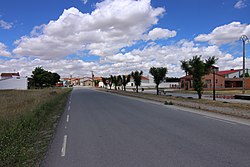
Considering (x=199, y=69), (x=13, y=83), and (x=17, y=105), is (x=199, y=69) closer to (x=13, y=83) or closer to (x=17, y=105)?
(x=17, y=105)

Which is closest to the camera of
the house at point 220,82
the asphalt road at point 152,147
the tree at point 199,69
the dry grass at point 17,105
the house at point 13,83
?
the asphalt road at point 152,147

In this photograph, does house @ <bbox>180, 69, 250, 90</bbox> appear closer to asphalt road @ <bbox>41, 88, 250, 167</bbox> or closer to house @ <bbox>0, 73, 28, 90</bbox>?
asphalt road @ <bbox>41, 88, 250, 167</bbox>

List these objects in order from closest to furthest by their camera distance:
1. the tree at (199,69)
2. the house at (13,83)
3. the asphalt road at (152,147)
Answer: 1. the asphalt road at (152,147)
2. the tree at (199,69)
3. the house at (13,83)

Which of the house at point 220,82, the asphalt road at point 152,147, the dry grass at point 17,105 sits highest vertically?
the house at point 220,82

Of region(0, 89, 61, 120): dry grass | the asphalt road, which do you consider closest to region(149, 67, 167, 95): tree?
region(0, 89, 61, 120): dry grass

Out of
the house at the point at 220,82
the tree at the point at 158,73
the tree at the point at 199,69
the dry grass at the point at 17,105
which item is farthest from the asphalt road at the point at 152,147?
the house at the point at 220,82

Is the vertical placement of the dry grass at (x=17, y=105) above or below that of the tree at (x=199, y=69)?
below

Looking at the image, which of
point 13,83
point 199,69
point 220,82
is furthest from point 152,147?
point 13,83

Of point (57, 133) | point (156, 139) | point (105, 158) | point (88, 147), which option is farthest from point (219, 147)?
point (57, 133)

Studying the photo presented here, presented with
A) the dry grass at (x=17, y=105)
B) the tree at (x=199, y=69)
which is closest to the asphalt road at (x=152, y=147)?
the dry grass at (x=17, y=105)

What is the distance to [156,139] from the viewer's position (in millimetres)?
6961

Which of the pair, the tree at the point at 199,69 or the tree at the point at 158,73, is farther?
the tree at the point at 158,73

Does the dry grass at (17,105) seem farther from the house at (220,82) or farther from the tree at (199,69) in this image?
the house at (220,82)

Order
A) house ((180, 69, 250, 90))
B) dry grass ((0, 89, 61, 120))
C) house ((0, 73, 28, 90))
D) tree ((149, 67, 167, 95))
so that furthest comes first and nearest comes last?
house ((0, 73, 28, 90)) < house ((180, 69, 250, 90)) < tree ((149, 67, 167, 95)) < dry grass ((0, 89, 61, 120))
